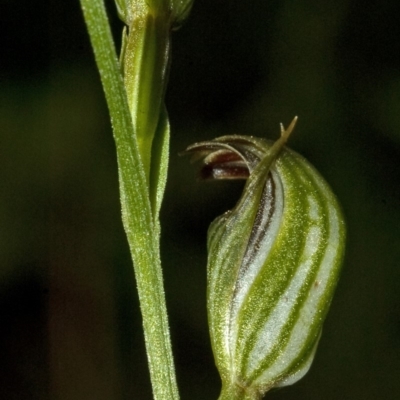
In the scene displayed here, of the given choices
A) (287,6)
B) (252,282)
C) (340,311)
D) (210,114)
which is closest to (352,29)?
(287,6)

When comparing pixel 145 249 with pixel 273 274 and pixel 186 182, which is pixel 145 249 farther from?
pixel 186 182

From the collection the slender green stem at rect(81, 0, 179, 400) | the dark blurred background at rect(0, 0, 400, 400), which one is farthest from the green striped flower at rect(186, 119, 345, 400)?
the dark blurred background at rect(0, 0, 400, 400)

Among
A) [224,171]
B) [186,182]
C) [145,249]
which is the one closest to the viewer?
[145,249]

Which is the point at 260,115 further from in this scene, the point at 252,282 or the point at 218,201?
the point at 252,282

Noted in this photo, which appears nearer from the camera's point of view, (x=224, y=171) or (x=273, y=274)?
(x=273, y=274)

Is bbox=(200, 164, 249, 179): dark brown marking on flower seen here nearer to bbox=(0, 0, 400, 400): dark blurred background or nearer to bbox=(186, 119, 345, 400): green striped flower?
bbox=(186, 119, 345, 400): green striped flower

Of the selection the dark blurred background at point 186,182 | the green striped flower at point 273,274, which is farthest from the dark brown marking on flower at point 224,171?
the dark blurred background at point 186,182

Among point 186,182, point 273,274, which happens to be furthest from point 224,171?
point 186,182
